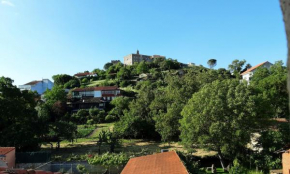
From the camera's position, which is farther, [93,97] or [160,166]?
[93,97]

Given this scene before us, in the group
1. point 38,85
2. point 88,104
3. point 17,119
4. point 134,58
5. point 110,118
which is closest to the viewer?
point 17,119

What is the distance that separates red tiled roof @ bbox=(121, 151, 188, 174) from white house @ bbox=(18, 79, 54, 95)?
68.9 m

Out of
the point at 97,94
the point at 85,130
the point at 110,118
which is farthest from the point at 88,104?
the point at 85,130

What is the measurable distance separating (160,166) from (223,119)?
9686mm

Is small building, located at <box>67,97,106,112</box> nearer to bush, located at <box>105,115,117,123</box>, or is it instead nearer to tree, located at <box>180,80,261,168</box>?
bush, located at <box>105,115,117,123</box>

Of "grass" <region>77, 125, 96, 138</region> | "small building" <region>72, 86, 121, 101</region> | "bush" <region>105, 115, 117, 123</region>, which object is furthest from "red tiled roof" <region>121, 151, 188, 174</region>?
"small building" <region>72, 86, 121, 101</region>

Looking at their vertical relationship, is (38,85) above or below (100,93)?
above

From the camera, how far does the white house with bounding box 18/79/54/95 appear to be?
255 feet

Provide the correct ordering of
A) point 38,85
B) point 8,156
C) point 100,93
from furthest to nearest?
point 38,85 < point 100,93 < point 8,156

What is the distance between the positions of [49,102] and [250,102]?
4600cm

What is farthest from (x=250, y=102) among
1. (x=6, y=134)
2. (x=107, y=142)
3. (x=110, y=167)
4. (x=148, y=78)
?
(x=148, y=78)

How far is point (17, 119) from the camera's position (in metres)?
29.0

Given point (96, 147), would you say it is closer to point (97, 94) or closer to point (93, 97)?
point (93, 97)

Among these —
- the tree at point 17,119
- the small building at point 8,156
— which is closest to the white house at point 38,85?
the tree at point 17,119
